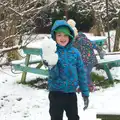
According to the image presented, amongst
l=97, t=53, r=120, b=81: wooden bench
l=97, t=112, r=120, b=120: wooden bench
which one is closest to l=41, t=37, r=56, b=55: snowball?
l=97, t=112, r=120, b=120: wooden bench

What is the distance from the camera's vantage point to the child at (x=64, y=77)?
3.94 m

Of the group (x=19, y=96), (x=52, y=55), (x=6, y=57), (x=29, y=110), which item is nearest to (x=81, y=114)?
(x=29, y=110)

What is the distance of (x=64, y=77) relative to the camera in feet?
12.9

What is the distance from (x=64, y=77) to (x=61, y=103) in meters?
0.27

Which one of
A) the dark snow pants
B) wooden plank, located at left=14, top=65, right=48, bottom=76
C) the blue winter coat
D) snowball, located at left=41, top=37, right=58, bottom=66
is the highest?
snowball, located at left=41, top=37, right=58, bottom=66

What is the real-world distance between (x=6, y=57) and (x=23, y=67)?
225 centimetres

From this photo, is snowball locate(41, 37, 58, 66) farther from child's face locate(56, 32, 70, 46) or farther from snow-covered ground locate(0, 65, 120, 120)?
snow-covered ground locate(0, 65, 120, 120)

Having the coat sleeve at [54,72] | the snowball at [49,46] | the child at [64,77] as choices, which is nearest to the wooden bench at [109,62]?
the child at [64,77]

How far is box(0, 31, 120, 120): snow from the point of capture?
5676mm

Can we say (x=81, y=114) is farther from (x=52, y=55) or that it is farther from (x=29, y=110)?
(x=52, y=55)

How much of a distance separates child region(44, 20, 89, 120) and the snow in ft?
3.68

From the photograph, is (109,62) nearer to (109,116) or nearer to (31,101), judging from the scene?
(31,101)

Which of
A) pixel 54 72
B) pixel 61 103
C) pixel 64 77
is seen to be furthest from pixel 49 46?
pixel 61 103

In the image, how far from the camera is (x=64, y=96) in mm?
3973
